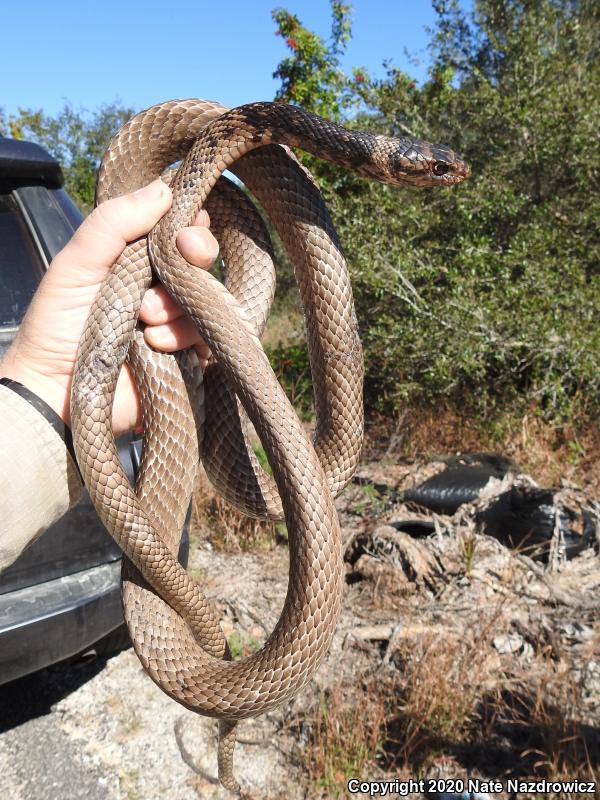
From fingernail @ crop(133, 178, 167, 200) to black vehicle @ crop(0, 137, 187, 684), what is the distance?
4.92 ft

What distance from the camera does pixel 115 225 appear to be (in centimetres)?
171

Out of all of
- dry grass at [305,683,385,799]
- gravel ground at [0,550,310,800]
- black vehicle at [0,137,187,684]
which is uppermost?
black vehicle at [0,137,187,684]

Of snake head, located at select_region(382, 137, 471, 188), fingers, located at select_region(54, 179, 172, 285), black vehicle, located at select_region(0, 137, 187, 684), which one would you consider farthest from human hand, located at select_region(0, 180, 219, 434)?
black vehicle, located at select_region(0, 137, 187, 684)

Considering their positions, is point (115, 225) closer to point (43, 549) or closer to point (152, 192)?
point (152, 192)

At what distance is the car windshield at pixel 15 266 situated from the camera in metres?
3.05

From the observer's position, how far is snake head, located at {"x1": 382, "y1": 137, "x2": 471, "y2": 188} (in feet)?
6.30

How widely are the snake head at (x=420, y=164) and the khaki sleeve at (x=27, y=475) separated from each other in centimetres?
119

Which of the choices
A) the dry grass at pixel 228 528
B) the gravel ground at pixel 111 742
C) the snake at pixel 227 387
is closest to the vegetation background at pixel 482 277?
the dry grass at pixel 228 528

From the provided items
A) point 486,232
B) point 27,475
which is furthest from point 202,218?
point 486,232

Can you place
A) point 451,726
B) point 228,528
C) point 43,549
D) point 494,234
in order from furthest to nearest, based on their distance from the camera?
point 494,234, point 228,528, point 451,726, point 43,549

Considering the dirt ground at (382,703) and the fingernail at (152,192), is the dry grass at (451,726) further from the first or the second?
the fingernail at (152,192)

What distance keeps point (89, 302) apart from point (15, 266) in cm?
141

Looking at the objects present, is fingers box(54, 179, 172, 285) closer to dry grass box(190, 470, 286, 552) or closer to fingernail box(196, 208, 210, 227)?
fingernail box(196, 208, 210, 227)

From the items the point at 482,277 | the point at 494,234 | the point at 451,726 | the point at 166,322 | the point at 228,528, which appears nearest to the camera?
the point at 166,322
